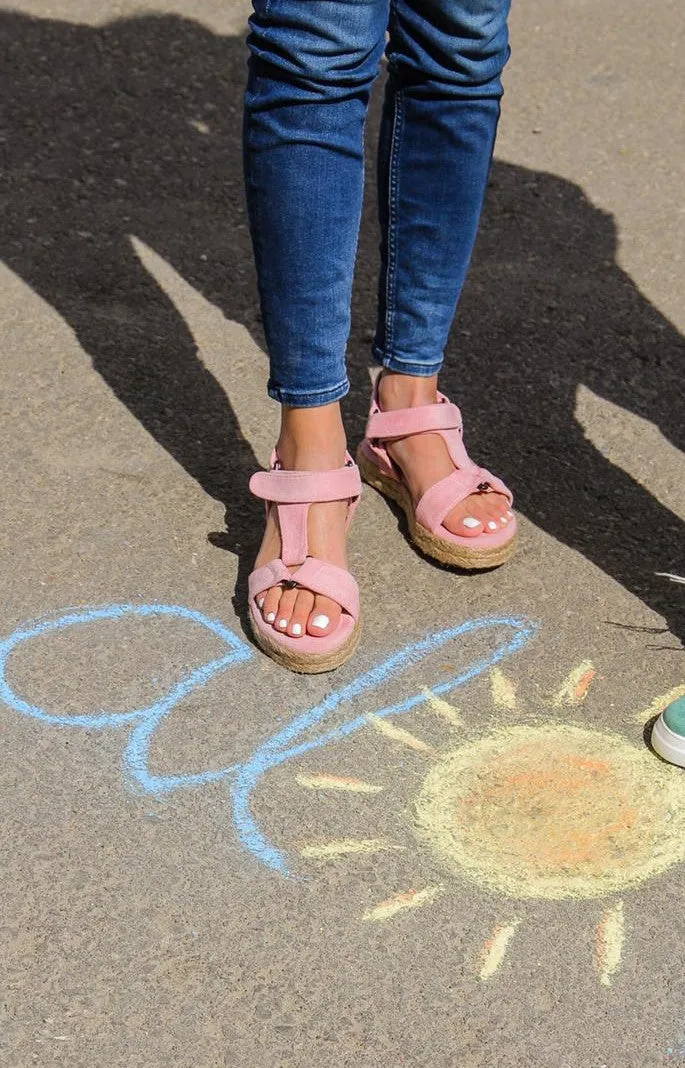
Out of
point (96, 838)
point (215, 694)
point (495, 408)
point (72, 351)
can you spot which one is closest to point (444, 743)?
point (215, 694)

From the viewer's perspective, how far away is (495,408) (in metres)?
3.08

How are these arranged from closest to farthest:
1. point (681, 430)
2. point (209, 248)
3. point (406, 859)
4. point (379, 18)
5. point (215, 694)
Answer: point (406, 859)
point (379, 18)
point (215, 694)
point (681, 430)
point (209, 248)

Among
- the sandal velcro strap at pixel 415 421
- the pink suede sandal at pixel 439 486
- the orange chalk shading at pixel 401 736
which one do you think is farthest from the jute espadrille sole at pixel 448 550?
the orange chalk shading at pixel 401 736

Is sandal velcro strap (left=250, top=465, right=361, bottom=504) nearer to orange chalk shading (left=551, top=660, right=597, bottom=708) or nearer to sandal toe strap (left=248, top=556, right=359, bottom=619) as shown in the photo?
sandal toe strap (left=248, top=556, right=359, bottom=619)

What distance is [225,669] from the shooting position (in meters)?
2.29

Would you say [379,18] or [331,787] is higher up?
[379,18]

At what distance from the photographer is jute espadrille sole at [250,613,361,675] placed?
2.26m

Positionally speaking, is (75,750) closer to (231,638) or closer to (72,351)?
(231,638)

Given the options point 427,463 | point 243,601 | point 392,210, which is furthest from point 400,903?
point 392,210

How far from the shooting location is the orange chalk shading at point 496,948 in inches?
70.6

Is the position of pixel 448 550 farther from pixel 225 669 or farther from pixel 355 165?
pixel 355 165

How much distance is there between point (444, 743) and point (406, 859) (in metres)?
0.26

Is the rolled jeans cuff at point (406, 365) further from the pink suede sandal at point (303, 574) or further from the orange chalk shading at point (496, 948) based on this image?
the orange chalk shading at point (496, 948)

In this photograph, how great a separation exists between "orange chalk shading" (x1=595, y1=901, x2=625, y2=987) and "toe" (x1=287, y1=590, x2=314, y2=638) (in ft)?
2.26
